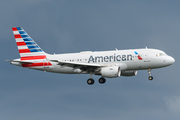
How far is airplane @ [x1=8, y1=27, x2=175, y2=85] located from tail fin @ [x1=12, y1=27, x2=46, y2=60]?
1.47 feet

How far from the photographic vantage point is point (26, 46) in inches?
2314

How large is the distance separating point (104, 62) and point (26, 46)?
14.9 meters

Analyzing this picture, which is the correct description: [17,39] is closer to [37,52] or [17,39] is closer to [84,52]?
[37,52]

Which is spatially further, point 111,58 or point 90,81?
point 90,81

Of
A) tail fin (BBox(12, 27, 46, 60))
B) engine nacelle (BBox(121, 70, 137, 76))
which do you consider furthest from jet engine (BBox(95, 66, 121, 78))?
tail fin (BBox(12, 27, 46, 60))

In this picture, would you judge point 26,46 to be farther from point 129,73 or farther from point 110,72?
point 129,73

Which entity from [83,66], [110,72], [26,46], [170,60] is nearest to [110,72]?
[110,72]

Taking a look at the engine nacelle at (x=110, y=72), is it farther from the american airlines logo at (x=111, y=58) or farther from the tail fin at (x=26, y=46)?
the tail fin at (x=26, y=46)

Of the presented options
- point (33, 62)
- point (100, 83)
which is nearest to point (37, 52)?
point (33, 62)

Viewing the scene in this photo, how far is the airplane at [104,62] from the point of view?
169ft

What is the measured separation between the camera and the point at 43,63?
5622 cm

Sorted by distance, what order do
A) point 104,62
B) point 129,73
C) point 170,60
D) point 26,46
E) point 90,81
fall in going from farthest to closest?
1. point 26,46
2. point 129,73
3. point 90,81
4. point 104,62
5. point 170,60

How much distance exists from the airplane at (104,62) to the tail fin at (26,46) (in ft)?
1.47

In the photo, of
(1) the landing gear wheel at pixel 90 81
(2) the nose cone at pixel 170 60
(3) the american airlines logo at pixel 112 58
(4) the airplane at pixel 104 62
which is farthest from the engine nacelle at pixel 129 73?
(2) the nose cone at pixel 170 60
